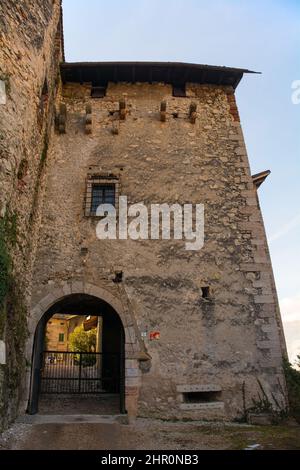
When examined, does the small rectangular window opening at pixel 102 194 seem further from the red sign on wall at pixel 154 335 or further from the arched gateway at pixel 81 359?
the red sign on wall at pixel 154 335

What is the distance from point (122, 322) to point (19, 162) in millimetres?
3585

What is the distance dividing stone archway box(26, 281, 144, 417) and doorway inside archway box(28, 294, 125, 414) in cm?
5

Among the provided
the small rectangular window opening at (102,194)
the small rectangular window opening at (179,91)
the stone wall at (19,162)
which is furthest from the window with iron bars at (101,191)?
the small rectangular window opening at (179,91)

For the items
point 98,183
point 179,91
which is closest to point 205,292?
point 98,183

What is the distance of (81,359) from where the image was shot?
7.99 m

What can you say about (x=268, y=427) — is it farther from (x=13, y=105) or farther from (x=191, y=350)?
(x=13, y=105)

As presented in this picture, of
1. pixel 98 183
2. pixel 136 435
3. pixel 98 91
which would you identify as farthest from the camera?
pixel 98 91

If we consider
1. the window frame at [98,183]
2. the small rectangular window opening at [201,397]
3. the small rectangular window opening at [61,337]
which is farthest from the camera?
the small rectangular window opening at [61,337]

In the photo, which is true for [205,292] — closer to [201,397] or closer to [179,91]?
[201,397]

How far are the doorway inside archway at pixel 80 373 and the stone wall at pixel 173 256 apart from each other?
0.69 m

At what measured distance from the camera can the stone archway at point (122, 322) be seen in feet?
19.7

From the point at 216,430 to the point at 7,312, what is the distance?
153 inches

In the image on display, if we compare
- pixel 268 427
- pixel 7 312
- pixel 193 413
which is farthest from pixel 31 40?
pixel 268 427

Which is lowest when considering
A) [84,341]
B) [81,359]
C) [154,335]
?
[81,359]
